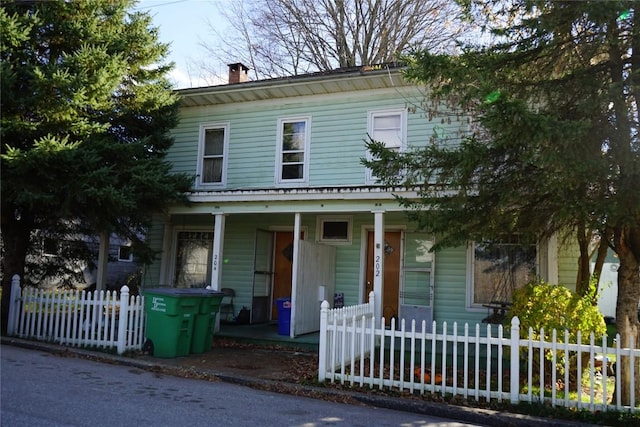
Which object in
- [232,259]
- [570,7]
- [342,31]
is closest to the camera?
[570,7]

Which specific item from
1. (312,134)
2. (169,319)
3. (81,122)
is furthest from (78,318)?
(312,134)

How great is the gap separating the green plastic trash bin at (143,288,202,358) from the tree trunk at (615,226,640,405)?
641 centimetres

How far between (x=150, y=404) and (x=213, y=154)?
8509 millimetres

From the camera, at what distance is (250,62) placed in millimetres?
23922

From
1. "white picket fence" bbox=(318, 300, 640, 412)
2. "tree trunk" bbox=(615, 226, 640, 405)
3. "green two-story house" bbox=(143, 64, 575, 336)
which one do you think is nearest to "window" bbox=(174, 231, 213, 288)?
"green two-story house" bbox=(143, 64, 575, 336)

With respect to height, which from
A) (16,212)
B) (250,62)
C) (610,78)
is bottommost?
(16,212)

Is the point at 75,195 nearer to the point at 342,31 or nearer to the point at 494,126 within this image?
the point at 494,126

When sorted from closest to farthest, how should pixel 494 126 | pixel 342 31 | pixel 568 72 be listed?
pixel 494 126 → pixel 568 72 → pixel 342 31

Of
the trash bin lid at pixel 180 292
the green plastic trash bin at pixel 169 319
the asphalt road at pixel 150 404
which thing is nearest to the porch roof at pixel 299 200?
the trash bin lid at pixel 180 292

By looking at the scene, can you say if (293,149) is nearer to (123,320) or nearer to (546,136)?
(123,320)

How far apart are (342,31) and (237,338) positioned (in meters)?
15.9

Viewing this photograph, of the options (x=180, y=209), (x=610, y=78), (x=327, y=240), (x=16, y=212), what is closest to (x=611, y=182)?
(x=610, y=78)

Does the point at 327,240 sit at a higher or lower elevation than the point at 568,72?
lower

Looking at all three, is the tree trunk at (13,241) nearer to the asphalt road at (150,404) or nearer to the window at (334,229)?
the asphalt road at (150,404)
